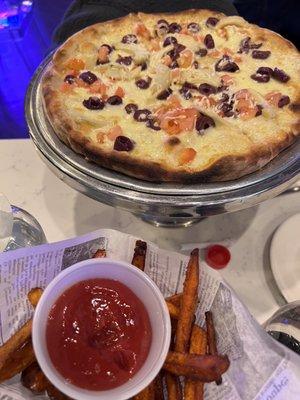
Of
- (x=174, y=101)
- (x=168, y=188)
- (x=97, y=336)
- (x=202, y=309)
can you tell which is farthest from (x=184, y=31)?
(x=97, y=336)

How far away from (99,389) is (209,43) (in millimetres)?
992

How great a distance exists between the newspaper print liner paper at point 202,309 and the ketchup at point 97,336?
0.12 meters

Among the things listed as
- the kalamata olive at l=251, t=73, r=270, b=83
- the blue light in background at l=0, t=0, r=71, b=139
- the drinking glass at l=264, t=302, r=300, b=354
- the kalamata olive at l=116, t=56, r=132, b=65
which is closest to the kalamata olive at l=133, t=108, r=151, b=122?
the kalamata olive at l=116, t=56, r=132, b=65

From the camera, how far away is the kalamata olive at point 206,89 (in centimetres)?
122

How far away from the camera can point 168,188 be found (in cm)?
103

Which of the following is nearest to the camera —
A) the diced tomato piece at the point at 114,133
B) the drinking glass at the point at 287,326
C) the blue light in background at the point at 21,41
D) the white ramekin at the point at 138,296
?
the white ramekin at the point at 138,296

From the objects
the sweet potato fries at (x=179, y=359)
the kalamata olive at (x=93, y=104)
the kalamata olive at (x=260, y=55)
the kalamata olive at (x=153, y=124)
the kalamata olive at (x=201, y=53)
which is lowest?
the sweet potato fries at (x=179, y=359)

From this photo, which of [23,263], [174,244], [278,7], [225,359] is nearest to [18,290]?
[23,263]

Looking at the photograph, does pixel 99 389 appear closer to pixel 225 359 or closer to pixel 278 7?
pixel 225 359

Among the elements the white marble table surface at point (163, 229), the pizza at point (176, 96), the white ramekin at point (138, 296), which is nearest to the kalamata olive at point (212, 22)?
the pizza at point (176, 96)

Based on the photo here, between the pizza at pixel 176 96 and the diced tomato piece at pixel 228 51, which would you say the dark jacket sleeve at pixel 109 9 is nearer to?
the pizza at pixel 176 96

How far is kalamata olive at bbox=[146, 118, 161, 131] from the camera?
1.14 metres

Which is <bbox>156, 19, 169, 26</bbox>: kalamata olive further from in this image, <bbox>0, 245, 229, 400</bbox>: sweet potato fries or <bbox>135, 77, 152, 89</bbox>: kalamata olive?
<bbox>0, 245, 229, 400</bbox>: sweet potato fries

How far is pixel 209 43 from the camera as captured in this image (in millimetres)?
1387
